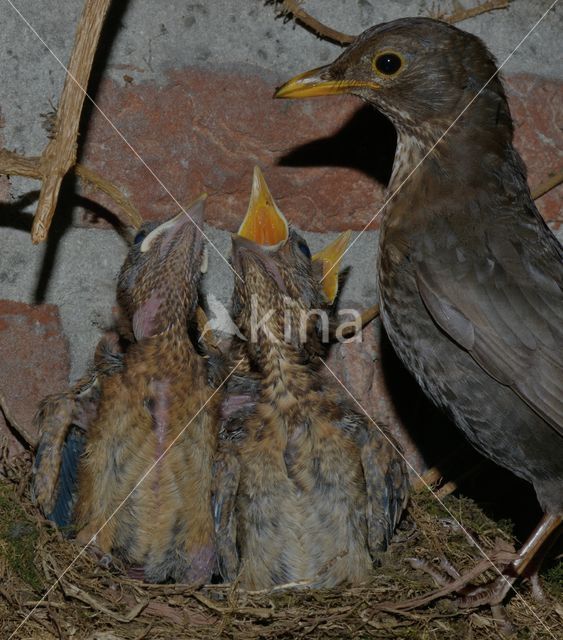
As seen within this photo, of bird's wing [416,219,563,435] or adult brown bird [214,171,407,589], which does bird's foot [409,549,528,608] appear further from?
bird's wing [416,219,563,435]

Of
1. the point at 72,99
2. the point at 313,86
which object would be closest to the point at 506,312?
the point at 313,86

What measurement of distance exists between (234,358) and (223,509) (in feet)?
1.59

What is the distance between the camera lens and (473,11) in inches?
117

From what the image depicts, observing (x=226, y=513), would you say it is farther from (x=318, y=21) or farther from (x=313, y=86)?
(x=318, y=21)

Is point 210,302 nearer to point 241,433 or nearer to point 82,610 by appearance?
point 241,433

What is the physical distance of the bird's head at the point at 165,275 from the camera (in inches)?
103

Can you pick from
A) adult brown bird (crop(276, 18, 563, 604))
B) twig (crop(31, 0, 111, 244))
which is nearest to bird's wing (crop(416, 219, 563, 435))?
adult brown bird (crop(276, 18, 563, 604))

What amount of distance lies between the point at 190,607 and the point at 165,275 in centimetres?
81

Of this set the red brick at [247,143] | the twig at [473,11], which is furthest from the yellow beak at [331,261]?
the twig at [473,11]

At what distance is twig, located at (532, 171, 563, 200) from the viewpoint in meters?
3.01

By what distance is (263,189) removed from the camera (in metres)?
2.75

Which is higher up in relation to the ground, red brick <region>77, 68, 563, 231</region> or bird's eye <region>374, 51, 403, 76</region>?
bird's eye <region>374, 51, 403, 76</region>

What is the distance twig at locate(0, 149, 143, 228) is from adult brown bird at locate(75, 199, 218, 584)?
0.73 feet

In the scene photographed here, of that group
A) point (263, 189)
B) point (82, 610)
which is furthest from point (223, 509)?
point (263, 189)
